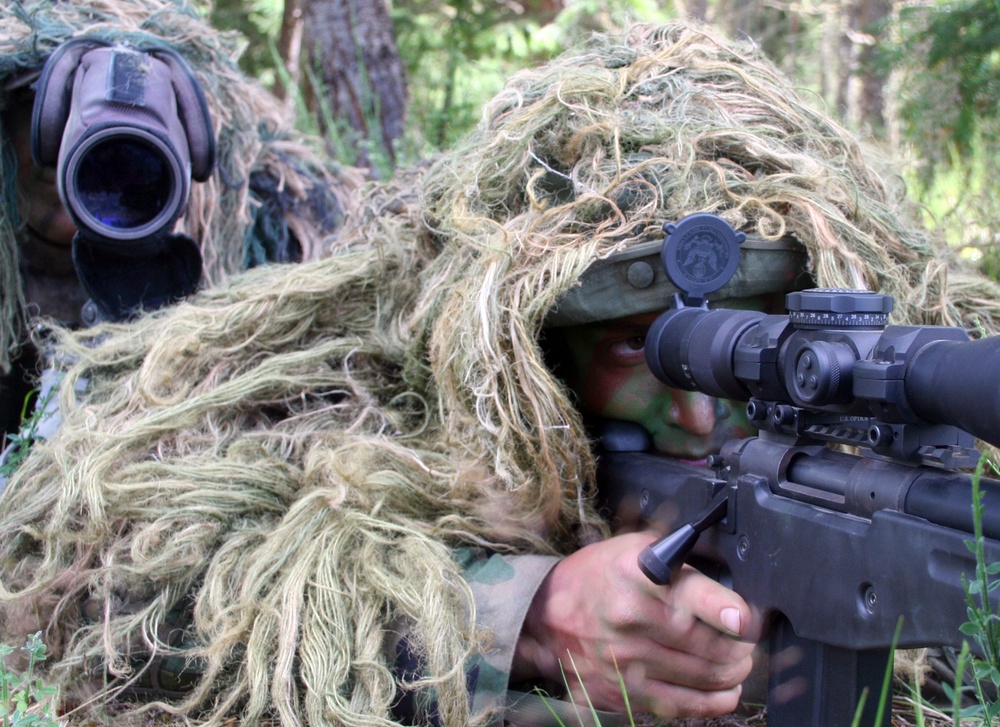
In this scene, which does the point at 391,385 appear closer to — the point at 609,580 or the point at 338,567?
the point at 338,567

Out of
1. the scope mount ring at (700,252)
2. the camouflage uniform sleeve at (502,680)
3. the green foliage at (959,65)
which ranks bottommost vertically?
the camouflage uniform sleeve at (502,680)

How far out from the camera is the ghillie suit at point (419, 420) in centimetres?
143

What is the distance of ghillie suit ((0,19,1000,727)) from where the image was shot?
56.2 inches

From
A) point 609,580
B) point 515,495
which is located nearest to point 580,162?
point 515,495

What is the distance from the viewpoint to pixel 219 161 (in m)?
2.51

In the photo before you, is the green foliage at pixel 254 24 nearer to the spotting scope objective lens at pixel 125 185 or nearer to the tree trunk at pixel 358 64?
the tree trunk at pixel 358 64

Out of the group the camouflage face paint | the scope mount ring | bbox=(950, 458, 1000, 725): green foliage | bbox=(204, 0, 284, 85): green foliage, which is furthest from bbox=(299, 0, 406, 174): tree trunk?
bbox=(950, 458, 1000, 725): green foliage

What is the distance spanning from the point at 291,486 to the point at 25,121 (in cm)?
123

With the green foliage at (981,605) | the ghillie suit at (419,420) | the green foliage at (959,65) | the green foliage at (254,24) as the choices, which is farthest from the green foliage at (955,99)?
the green foliage at (254,24)

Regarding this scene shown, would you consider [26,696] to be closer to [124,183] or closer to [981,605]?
[124,183]

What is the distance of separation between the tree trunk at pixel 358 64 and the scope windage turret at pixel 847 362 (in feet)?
8.93

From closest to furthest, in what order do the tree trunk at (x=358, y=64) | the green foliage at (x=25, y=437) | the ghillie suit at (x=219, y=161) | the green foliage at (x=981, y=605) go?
the green foliage at (x=981, y=605) < the green foliage at (x=25, y=437) < the ghillie suit at (x=219, y=161) < the tree trunk at (x=358, y=64)

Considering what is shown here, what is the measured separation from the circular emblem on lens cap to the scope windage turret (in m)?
0.09

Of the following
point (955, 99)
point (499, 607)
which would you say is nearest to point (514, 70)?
point (955, 99)
